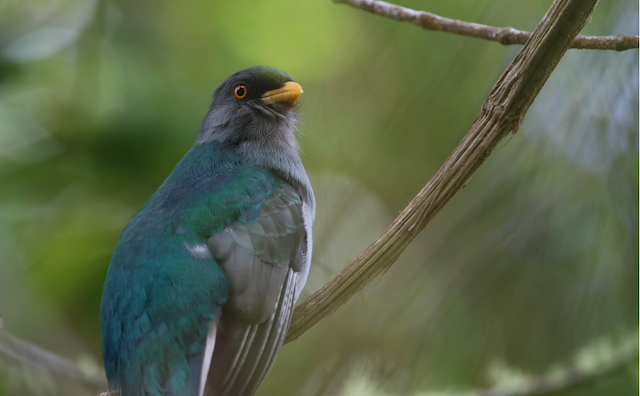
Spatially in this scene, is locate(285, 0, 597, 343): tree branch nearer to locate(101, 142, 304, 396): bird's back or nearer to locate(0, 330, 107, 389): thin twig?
locate(101, 142, 304, 396): bird's back

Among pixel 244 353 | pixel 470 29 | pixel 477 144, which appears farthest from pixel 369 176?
pixel 244 353

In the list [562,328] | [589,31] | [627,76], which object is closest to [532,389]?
[562,328]

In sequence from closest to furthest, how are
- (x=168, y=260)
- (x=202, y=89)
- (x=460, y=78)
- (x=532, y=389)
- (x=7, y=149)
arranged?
1. (x=532, y=389)
2. (x=168, y=260)
3. (x=460, y=78)
4. (x=7, y=149)
5. (x=202, y=89)

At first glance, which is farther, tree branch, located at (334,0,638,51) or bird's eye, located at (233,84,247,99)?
bird's eye, located at (233,84,247,99)

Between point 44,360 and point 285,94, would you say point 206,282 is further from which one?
point 285,94

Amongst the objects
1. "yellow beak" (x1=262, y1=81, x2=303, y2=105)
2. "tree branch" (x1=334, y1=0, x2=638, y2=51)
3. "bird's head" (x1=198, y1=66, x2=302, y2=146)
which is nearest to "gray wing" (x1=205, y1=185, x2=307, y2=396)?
"bird's head" (x1=198, y1=66, x2=302, y2=146)

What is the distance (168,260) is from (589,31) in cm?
169

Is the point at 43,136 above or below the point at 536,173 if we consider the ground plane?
below

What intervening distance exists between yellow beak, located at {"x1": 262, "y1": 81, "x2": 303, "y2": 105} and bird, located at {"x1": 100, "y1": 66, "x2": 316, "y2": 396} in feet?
1.55

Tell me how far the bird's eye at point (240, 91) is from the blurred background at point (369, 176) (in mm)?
236

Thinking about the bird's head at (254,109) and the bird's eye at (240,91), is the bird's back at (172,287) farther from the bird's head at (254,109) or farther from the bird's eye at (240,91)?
the bird's eye at (240,91)

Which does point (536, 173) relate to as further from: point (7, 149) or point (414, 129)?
point (7, 149)

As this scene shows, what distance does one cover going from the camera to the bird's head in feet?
8.04

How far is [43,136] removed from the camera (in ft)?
→ 7.90
